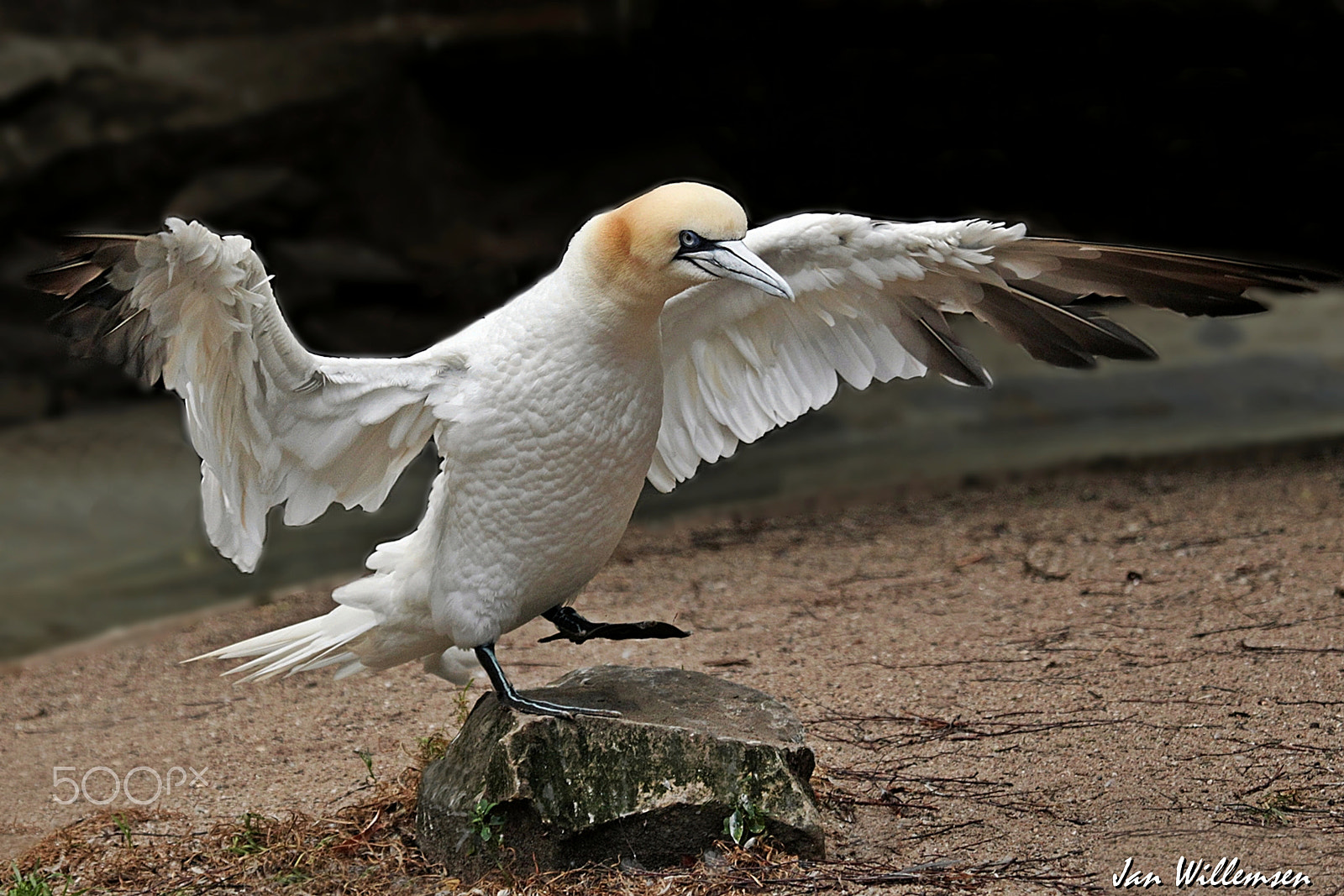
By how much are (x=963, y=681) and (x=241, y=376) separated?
7.91 feet

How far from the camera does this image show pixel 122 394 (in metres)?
9.02

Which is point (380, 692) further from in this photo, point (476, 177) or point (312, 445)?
point (476, 177)

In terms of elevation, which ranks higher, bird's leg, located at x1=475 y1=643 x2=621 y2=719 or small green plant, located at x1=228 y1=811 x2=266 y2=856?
bird's leg, located at x1=475 y1=643 x2=621 y2=719

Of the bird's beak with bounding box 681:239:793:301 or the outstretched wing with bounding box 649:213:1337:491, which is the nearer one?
the bird's beak with bounding box 681:239:793:301

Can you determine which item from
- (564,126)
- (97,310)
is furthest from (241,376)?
(564,126)

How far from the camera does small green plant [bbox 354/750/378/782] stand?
3.73 metres

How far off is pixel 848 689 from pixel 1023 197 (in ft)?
19.2

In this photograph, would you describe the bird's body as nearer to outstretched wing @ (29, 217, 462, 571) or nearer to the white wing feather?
outstretched wing @ (29, 217, 462, 571)

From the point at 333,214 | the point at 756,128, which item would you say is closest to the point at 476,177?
the point at 333,214

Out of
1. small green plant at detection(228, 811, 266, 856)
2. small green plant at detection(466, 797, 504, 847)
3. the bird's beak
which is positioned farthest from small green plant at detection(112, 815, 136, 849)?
the bird's beak

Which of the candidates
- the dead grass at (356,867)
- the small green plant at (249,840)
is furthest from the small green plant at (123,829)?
the small green plant at (249,840)

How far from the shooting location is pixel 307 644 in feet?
11.8

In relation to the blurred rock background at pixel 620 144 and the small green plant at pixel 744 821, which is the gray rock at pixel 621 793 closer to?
the small green plant at pixel 744 821

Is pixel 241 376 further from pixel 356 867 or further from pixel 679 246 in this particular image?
pixel 356 867
